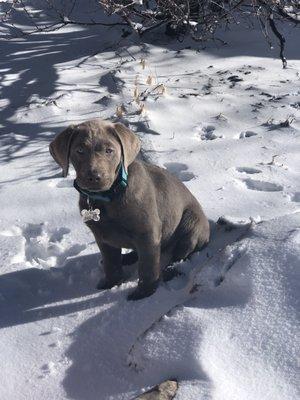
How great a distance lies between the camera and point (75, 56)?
24.7 feet

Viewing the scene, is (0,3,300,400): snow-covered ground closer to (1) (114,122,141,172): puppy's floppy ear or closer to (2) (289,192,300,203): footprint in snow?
(2) (289,192,300,203): footprint in snow

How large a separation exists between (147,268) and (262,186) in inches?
63.1

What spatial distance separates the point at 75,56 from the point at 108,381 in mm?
5729

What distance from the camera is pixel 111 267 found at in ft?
11.0

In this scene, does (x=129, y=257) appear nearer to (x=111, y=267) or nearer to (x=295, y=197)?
(x=111, y=267)

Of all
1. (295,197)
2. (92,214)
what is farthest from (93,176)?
(295,197)

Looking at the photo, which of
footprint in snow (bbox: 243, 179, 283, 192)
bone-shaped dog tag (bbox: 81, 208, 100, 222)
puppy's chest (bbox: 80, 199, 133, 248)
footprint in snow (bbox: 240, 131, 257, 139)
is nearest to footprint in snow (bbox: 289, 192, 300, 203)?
footprint in snow (bbox: 243, 179, 283, 192)

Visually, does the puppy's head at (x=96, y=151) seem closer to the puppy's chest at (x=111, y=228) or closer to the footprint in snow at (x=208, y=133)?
the puppy's chest at (x=111, y=228)

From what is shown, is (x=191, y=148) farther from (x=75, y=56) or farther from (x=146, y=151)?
(x=75, y=56)

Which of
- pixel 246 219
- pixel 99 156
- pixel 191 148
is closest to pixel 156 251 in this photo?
pixel 99 156

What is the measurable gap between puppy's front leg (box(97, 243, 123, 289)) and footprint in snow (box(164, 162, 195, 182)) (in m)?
1.37

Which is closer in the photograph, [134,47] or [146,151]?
[146,151]

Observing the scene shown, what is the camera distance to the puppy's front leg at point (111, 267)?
3344 mm

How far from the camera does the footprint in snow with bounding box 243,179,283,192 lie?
4320 mm
